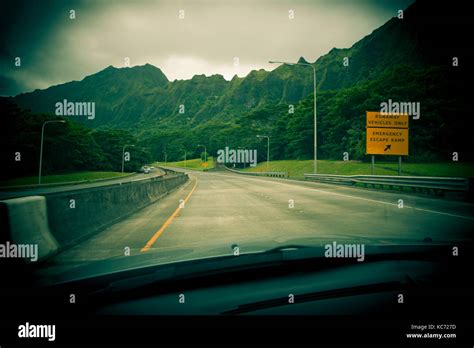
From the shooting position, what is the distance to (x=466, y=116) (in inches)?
2147

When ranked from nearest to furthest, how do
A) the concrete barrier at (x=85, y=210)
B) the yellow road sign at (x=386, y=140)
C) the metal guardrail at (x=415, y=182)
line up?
the concrete barrier at (x=85, y=210), the metal guardrail at (x=415, y=182), the yellow road sign at (x=386, y=140)

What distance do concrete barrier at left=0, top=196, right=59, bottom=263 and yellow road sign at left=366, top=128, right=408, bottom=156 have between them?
1067 inches

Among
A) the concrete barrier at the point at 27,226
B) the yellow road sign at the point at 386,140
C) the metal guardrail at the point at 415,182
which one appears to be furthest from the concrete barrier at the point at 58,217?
the yellow road sign at the point at 386,140

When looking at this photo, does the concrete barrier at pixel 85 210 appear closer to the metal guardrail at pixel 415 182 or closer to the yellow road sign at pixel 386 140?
the metal guardrail at pixel 415 182

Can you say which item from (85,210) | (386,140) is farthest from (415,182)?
(85,210)

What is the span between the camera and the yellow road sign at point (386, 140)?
28109 mm

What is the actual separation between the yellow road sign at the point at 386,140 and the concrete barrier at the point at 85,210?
73.6 ft

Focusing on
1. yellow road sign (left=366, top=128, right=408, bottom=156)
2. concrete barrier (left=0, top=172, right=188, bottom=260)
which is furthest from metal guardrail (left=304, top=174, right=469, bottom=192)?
concrete barrier (left=0, top=172, right=188, bottom=260)

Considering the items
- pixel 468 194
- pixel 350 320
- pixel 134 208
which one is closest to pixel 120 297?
pixel 350 320

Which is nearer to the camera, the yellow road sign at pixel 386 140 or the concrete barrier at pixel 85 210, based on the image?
the concrete barrier at pixel 85 210

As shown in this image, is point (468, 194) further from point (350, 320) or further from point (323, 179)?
point (323, 179)

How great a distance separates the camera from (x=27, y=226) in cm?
525

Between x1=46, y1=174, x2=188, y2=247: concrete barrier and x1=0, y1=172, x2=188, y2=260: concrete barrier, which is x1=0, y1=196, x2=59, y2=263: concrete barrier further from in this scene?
x1=46, y1=174, x2=188, y2=247: concrete barrier

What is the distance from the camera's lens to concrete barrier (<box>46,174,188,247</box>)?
6.60 metres
